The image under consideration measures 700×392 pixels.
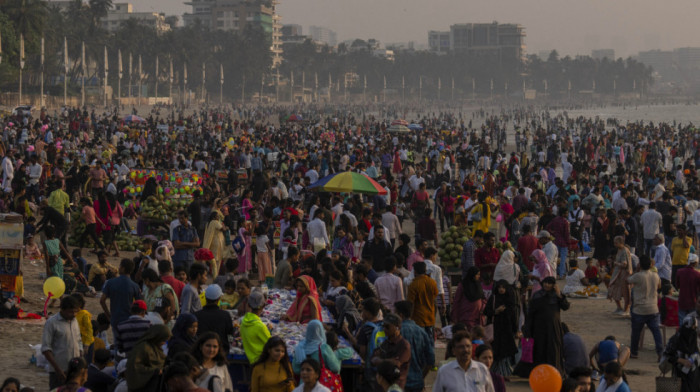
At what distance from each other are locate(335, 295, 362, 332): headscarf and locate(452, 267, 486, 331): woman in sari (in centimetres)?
139

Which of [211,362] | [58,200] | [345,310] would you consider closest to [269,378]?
[211,362]

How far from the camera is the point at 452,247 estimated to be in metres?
13.9

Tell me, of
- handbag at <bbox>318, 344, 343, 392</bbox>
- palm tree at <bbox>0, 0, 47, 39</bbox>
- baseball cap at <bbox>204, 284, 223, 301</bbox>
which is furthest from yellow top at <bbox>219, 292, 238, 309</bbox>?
palm tree at <bbox>0, 0, 47, 39</bbox>

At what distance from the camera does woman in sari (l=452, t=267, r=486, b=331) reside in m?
10.4

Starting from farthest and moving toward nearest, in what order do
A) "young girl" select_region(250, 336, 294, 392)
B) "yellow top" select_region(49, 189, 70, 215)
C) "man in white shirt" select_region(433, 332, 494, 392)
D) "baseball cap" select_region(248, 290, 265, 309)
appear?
"yellow top" select_region(49, 189, 70, 215) < "baseball cap" select_region(248, 290, 265, 309) < "young girl" select_region(250, 336, 294, 392) < "man in white shirt" select_region(433, 332, 494, 392)

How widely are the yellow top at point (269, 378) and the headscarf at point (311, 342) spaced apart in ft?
1.13

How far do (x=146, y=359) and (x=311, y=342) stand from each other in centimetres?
128

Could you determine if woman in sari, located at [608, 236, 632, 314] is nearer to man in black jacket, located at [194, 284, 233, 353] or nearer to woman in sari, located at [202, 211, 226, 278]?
woman in sari, located at [202, 211, 226, 278]

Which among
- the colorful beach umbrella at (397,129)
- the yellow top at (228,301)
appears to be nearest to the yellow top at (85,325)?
the yellow top at (228,301)

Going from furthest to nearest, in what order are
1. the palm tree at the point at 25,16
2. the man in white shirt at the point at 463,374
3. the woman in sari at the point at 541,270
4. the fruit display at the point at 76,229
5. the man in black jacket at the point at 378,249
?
1. the palm tree at the point at 25,16
2. the fruit display at the point at 76,229
3. the man in black jacket at the point at 378,249
4. the woman in sari at the point at 541,270
5. the man in white shirt at the point at 463,374

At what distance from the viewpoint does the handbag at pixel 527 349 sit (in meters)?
10.3

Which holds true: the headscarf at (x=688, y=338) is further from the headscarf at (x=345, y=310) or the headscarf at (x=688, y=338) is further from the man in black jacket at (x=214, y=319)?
the man in black jacket at (x=214, y=319)

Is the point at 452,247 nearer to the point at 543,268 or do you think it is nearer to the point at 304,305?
the point at 543,268

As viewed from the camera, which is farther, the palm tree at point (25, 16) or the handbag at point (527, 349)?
the palm tree at point (25, 16)
